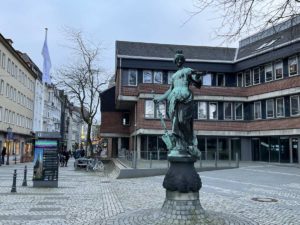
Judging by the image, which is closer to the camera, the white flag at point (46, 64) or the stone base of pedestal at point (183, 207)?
the stone base of pedestal at point (183, 207)

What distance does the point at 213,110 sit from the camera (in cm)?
3566

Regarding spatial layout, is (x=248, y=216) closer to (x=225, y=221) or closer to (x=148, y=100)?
(x=225, y=221)

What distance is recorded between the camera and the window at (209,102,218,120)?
35.5m

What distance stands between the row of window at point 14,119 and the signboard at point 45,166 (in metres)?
28.3

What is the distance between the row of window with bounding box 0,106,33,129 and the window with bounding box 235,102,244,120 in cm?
2495

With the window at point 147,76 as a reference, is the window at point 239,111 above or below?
below

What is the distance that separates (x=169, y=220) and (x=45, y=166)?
904 cm

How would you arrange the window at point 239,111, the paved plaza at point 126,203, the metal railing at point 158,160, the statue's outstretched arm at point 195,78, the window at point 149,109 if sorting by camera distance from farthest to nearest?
the window at point 239,111 → the window at point 149,109 → the metal railing at point 158,160 → the paved plaza at point 126,203 → the statue's outstretched arm at point 195,78

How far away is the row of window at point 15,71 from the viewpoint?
138 feet

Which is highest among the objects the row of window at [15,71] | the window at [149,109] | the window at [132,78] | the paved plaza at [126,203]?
the row of window at [15,71]

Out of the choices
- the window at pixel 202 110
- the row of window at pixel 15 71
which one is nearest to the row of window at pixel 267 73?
the window at pixel 202 110

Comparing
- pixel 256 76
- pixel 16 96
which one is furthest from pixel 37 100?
pixel 256 76

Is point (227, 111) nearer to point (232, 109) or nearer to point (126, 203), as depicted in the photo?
point (232, 109)

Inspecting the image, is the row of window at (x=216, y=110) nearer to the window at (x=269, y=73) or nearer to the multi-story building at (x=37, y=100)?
the window at (x=269, y=73)
